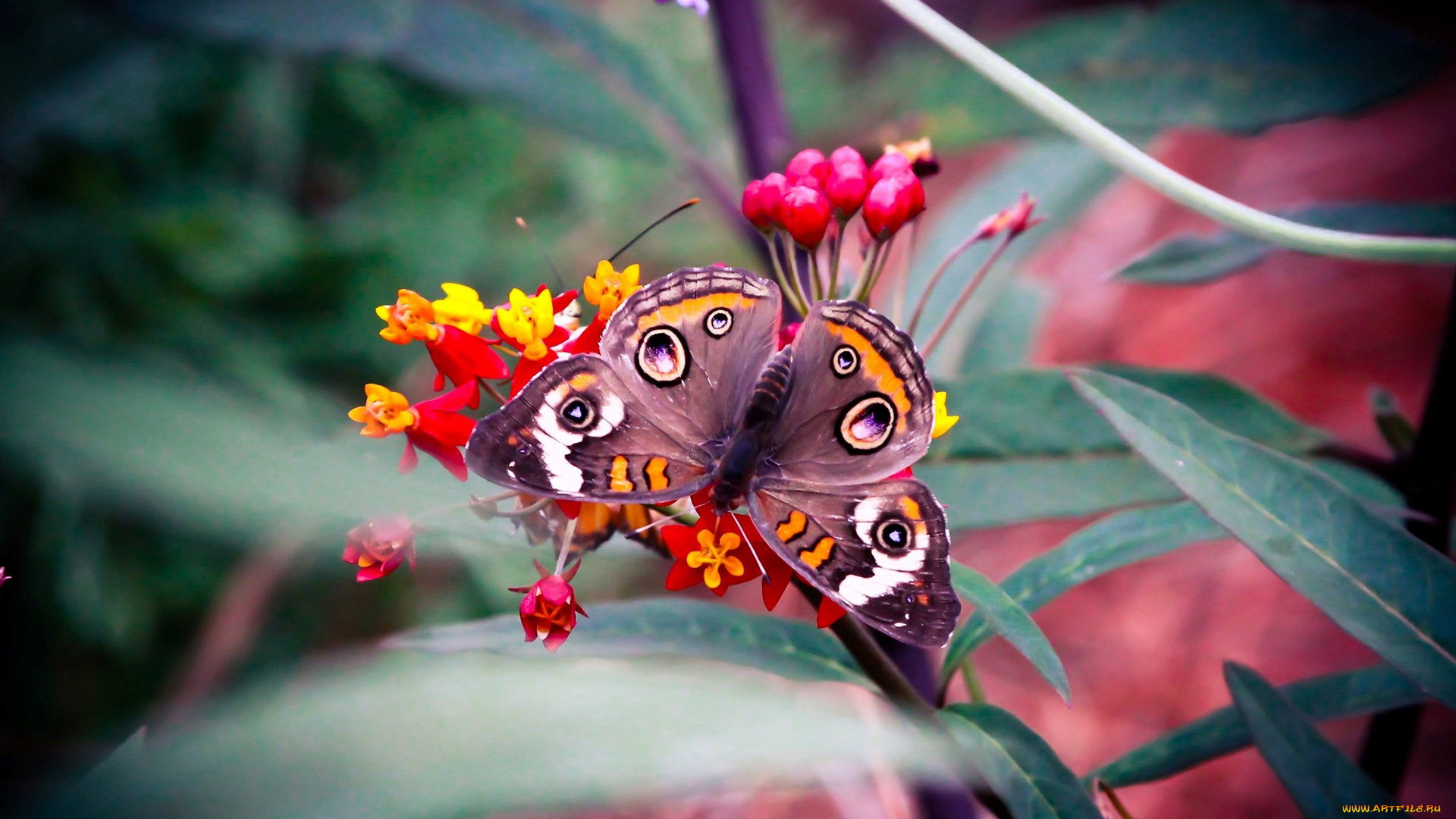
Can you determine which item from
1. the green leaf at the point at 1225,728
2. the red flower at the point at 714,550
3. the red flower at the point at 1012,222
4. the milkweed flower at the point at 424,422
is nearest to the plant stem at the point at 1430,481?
the green leaf at the point at 1225,728

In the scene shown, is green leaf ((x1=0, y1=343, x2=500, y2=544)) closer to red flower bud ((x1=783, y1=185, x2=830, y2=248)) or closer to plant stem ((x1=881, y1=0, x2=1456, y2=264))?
red flower bud ((x1=783, y1=185, x2=830, y2=248))

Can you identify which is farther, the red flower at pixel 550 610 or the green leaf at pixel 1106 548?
the green leaf at pixel 1106 548

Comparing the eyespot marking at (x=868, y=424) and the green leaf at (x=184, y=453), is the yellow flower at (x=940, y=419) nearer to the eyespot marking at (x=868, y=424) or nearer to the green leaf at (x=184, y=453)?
the eyespot marking at (x=868, y=424)

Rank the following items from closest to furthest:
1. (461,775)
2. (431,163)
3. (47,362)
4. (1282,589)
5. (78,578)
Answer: (461,775) < (47,362) < (78,578) < (1282,589) < (431,163)

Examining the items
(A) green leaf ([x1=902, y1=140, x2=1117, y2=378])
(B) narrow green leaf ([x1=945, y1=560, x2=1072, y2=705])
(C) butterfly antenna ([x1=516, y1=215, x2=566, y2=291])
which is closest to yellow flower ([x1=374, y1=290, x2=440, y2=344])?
(C) butterfly antenna ([x1=516, y1=215, x2=566, y2=291])

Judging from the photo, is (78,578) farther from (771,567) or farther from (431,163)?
(771,567)

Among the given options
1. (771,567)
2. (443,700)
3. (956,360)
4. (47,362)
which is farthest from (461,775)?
(956,360)
